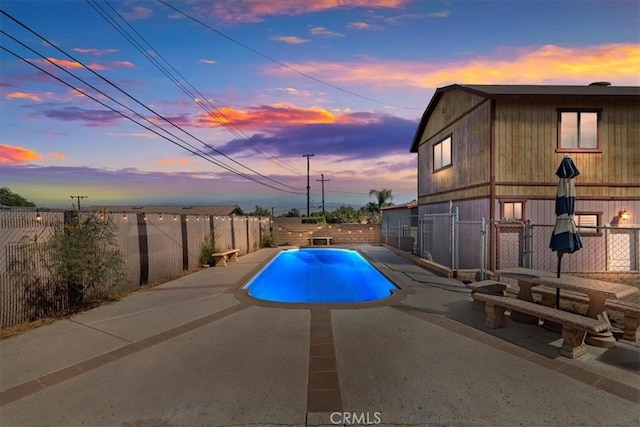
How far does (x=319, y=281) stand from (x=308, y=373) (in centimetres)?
807

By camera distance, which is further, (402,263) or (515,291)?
(402,263)

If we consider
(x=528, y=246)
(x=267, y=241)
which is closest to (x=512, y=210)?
(x=528, y=246)

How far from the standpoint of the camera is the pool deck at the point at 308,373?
2.96 meters

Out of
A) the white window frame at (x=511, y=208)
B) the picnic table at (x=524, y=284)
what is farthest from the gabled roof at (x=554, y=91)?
the picnic table at (x=524, y=284)

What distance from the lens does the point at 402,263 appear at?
13.2 meters

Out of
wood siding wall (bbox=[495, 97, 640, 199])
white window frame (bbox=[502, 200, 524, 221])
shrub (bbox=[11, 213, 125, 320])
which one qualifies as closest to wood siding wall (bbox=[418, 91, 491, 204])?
wood siding wall (bbox=[495, 97, 640, 199])

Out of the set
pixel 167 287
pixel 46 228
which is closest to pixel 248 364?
pixel 46 228

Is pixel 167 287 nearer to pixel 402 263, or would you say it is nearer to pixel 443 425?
pixel 443 425

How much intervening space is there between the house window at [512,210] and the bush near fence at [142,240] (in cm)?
1112

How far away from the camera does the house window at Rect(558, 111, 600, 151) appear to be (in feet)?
33.0

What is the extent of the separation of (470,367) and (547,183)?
8728 mm

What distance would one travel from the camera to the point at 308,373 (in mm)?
3734

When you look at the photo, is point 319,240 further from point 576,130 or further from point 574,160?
point 576,130

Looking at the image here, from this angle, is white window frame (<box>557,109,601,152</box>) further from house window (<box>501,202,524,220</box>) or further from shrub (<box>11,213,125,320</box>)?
shrub (<box>11,213,125,320</box>)
